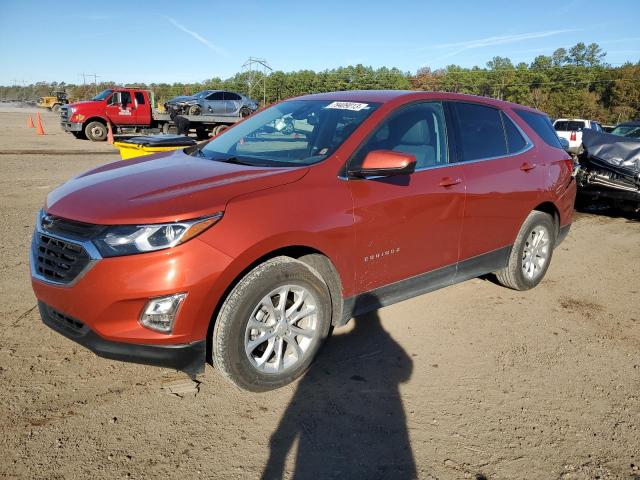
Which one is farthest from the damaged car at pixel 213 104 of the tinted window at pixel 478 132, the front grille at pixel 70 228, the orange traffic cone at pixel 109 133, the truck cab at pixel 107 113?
the front grille at pixel 70 228

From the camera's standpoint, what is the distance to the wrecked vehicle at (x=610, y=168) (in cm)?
791

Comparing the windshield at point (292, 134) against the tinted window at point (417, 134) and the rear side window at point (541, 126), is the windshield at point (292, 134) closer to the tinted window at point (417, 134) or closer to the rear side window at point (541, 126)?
the tinted window at point (417, 134)

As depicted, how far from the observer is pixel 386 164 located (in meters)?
3.11

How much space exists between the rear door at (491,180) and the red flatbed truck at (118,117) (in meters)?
16.7

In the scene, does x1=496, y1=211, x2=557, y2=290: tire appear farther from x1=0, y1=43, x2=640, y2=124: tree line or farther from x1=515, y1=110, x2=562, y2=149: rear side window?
x1=0, y1=43, x2=640, y2=124: tree line

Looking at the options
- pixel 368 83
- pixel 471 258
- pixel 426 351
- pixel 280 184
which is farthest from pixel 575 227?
pixel 368 83

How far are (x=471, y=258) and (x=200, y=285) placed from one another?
8.06 ft

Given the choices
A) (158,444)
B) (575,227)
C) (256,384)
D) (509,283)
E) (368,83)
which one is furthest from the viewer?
(368,83)

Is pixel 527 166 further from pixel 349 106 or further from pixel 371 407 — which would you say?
pixel 371 407

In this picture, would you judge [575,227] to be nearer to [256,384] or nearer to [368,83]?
[256,384]

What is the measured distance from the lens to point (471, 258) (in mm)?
4133

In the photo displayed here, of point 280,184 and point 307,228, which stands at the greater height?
point 280,184

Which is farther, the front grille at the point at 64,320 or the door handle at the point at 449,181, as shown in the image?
the door handle at the point at 449,181

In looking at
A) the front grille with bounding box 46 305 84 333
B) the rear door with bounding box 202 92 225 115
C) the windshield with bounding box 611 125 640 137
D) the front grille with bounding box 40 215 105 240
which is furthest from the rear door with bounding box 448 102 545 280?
the rear door with bounding box 202 92 225 115
